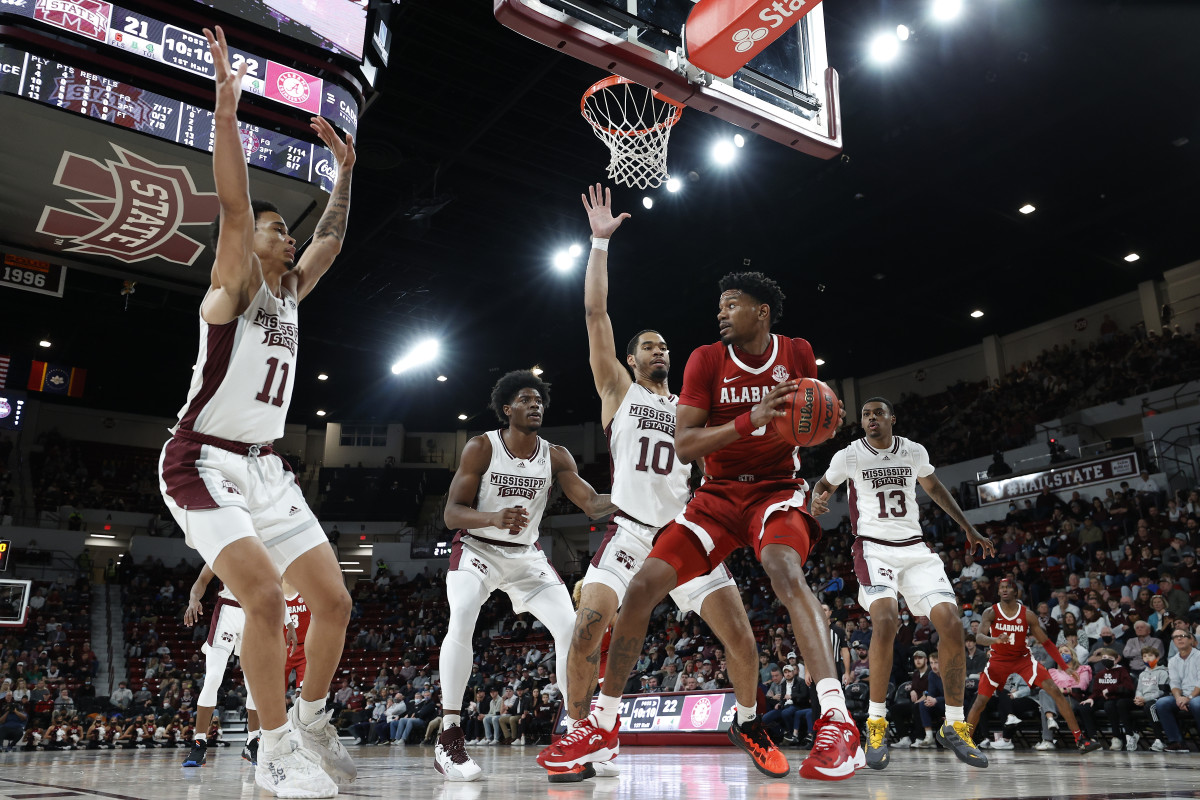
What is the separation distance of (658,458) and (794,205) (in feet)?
41.7

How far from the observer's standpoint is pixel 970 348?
1010 inches

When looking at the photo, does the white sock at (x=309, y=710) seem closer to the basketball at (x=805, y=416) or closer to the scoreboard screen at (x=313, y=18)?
the basketball at (x=805, y=416)

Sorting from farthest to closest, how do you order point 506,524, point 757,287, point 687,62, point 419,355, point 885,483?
point 419,355 → point 885,483 → point 687,62 → point 506,524 → point 757,287

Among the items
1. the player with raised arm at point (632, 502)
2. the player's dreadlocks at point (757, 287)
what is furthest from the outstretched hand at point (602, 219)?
the player's dreadlocks at point (757, 287)

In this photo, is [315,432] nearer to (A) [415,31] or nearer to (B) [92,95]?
(A) [415,31]

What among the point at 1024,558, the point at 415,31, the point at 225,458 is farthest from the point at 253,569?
the point at 1024,558

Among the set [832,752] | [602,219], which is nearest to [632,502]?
[602,219]

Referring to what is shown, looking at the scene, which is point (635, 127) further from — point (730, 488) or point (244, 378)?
point (244, 378)

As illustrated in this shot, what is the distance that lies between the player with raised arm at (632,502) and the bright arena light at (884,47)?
8.47 m

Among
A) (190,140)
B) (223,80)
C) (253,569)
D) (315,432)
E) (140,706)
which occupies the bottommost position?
(140,706)

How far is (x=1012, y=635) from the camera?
28.3ft

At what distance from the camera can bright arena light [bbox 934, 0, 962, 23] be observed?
1155 centimetres

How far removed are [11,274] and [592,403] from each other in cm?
2040

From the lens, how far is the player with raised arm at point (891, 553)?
577 centimetres
